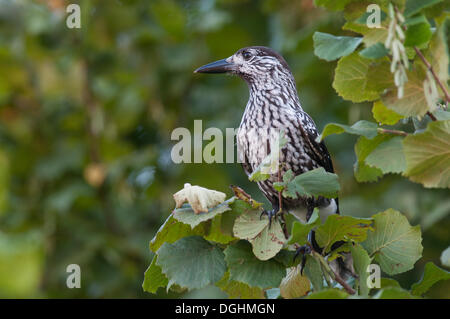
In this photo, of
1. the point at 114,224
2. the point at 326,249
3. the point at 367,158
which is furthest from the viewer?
the point at 114,224

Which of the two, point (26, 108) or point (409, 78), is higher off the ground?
point (26, 108)

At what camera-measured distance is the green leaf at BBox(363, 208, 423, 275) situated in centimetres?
232

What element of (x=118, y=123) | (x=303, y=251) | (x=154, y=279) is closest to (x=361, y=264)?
(x=303, y=251)

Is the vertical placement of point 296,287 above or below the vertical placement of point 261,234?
below

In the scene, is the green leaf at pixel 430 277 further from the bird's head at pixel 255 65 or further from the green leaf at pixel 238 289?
the bird's head at pixel 255 65

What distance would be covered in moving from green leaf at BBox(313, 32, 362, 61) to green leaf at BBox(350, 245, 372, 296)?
1.99 feet

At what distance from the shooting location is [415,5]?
1.97 m

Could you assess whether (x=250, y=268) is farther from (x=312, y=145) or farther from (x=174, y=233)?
(x=312, y=145)

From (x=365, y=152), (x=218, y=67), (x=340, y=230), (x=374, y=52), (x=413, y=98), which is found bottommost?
(x=340, y=230)

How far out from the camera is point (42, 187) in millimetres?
6184

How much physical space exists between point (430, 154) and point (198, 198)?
71cm

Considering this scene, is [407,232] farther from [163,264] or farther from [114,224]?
[114,224]

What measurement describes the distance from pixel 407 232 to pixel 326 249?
0.28m

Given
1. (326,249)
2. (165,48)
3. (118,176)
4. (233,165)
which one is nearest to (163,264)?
(326,249)
